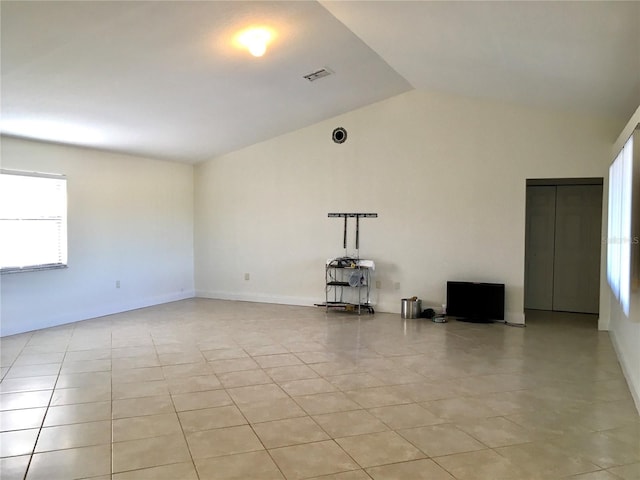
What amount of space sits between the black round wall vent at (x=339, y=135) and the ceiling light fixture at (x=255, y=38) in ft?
9.82

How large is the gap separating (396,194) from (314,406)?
416 centimetres

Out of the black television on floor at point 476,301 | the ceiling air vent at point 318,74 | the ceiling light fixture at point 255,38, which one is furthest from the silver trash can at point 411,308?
the ceiling light fixture at point 255,38

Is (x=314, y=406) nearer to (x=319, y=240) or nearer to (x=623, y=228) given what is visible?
(x=623, y=228)

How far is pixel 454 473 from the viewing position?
2.33 m

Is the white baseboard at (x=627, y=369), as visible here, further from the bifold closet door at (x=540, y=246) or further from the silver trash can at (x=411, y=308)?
the silver trash can at (x=411, y=308)

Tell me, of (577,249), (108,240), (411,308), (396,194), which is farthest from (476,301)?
(108,240)

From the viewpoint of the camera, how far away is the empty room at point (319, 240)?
281 cm

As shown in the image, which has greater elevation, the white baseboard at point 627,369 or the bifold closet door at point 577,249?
the bifold closet door at point 577,249

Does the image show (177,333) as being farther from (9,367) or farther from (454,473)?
(454,473)

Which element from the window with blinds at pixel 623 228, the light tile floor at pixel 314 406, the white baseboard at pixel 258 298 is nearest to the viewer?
the light tile floor at pixel 314 406

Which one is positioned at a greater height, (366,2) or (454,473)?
(366,2)

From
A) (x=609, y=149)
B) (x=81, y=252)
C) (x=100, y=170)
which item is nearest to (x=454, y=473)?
(x=609, y=149)

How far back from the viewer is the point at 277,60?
460cm

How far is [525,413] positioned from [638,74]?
2908mm
